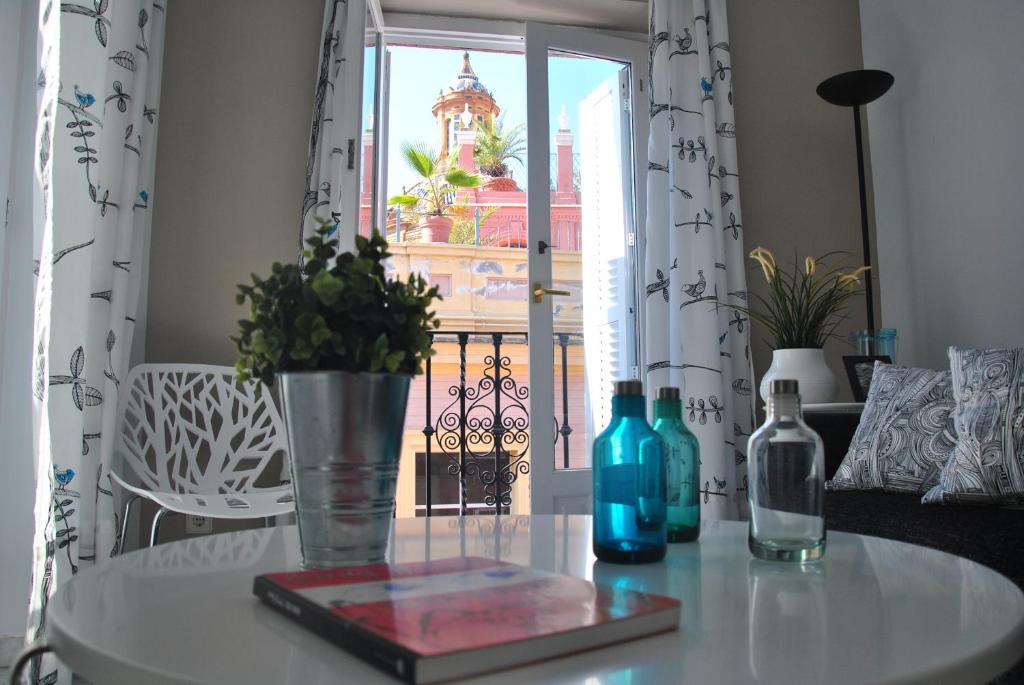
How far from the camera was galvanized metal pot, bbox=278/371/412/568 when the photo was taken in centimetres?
77

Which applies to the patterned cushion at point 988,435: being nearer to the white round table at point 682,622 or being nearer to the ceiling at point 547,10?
the white round table at point 682,622

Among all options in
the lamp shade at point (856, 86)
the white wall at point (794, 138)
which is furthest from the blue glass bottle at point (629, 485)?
the white wall at point (794, 138)

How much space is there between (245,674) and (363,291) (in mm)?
382

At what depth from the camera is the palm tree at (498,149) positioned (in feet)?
31.3

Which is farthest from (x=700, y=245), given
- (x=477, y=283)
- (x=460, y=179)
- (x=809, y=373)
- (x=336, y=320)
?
(x=477, y=283)

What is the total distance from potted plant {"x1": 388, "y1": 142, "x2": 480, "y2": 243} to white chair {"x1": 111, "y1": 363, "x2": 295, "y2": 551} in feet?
16.3

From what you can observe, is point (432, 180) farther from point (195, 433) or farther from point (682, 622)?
point (682, 622)

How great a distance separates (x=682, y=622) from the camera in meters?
0.66

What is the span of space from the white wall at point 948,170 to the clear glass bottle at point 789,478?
242cm

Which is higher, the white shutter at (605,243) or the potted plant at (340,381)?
the white shutter at (605,243)

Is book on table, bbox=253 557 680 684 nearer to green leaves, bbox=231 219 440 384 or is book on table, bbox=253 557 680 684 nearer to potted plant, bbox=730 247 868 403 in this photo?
green leaves, bbox=231 219 440 384

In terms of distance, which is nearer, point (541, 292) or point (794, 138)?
point (541, 292)


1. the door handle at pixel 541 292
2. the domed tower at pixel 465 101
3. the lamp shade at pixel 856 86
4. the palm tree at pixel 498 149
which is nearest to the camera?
the lamp shade at pixel 856 86

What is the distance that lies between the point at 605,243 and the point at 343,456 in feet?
9.19
